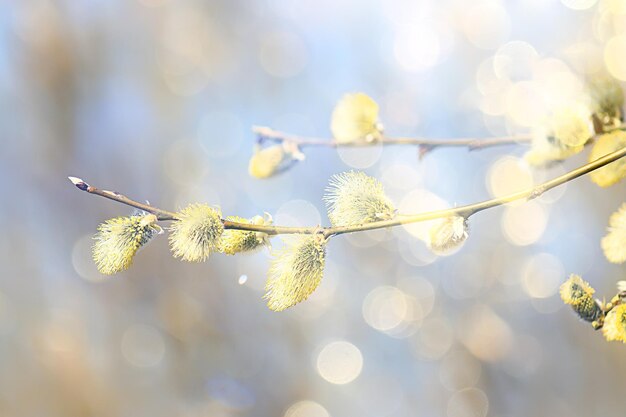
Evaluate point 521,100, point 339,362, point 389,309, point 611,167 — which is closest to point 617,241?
point 611,167

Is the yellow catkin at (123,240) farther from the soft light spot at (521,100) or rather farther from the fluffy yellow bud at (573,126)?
the soft light spot at (521,100)

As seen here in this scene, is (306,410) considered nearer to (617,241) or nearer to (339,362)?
(339,362)

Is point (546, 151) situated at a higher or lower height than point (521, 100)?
lower

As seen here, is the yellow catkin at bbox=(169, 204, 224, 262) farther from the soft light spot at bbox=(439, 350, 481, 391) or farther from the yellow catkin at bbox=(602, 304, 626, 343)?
the soft light spot at bbox=(439, 350, 481, 391)

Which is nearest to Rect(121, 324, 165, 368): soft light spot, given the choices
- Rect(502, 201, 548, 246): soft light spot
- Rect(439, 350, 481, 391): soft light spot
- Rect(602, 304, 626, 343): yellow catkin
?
Rect(439, 350, 481, 391): soft light spot

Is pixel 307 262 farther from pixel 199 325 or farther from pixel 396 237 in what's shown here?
pixel 199 325

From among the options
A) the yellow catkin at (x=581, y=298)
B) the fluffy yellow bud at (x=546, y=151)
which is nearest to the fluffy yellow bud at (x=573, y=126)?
the fluffy yellow bud at (x=546, y=151)
